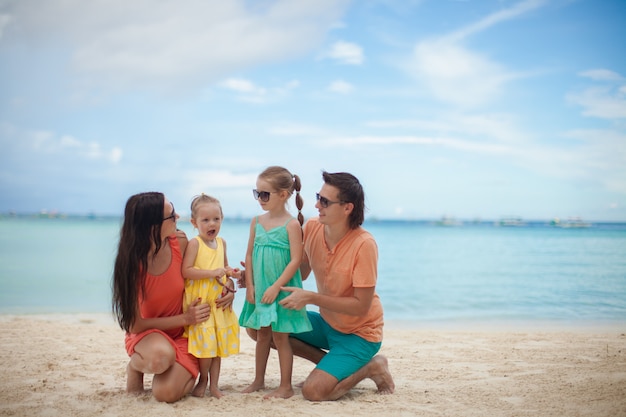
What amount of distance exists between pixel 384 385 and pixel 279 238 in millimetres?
1487

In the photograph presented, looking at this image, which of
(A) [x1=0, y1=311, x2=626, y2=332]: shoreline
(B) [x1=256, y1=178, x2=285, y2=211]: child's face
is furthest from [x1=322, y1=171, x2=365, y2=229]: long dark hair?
(A) [x1=0, y1=311, x2=626, y2=332]: shoreline

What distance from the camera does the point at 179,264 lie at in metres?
3.97

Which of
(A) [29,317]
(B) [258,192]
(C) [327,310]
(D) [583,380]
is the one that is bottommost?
(A) [29,317]

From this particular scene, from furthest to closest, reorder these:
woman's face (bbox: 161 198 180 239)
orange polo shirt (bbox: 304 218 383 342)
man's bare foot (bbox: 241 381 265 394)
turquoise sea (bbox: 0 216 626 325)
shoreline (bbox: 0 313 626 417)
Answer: turquoise sea (bbox: 0 216 626 325), man's bare foot (bbox: 241 381 265 394), orange polo shirt (bbox: 304 218 383 342), woman's face (bbox: 161 198 180 239), shoreline (bbox: 0 313 626 417)

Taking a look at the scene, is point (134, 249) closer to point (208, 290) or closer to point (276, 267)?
point (208, 290)

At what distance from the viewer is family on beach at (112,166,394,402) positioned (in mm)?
3797

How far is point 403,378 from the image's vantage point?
480 centimetres

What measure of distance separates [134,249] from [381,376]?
2174mm

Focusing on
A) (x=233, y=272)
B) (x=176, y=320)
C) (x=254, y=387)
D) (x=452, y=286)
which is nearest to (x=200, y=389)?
(x=254, y=387)

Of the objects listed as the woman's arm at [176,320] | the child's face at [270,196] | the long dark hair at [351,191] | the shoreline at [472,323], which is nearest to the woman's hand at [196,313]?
the woman's arm at [176,320]

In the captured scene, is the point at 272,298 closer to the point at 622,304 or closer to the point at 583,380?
the point at 583,380

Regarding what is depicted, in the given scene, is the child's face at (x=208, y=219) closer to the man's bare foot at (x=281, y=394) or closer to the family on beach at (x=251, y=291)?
the family on beach at (x=251, y=291)

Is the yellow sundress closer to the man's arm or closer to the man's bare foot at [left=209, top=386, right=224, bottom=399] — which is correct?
the man's bare foot at [left=209, top=386, right=224, bottom=399]

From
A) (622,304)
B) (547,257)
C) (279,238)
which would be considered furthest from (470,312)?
(547,257)
